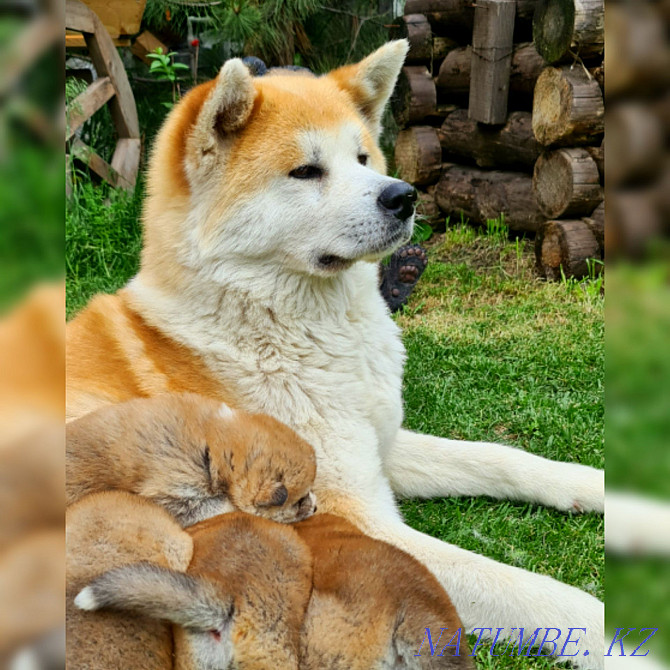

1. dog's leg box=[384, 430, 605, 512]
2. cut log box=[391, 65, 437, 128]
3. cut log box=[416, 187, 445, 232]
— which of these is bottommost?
cut log box=[416, 187, 445, 232]

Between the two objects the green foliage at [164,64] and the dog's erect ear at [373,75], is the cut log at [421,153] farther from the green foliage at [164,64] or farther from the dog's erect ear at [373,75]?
the dog's erect ear at [373,75]

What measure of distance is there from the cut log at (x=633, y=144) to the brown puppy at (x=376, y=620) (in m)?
1.23

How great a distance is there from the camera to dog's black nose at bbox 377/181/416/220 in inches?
91.4

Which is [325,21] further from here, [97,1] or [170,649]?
[170,649]

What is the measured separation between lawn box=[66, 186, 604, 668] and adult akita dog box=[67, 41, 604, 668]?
0.38m

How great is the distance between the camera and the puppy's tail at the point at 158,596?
4.75 ft

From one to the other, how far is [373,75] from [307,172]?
22.7 inches

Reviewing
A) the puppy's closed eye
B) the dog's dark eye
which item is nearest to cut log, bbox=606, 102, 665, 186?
the puppy's closed eye

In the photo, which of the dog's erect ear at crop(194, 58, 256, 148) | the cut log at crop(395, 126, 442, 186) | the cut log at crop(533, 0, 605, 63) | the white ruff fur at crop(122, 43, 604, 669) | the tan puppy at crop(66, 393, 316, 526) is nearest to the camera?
the tan puppy at crop(66, 393, 316, 526)

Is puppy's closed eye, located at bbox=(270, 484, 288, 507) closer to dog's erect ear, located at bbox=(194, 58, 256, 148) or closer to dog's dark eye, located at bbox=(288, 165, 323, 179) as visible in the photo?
dog's dark eye, located at bbox=(288, 165, 323, 179)

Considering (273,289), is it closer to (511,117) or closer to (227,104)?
(227,104)

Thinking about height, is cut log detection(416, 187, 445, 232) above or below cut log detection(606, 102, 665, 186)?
below

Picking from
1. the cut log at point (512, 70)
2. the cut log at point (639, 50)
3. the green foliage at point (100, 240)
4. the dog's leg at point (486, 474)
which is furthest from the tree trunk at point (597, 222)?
the cut log at point (639, 50)

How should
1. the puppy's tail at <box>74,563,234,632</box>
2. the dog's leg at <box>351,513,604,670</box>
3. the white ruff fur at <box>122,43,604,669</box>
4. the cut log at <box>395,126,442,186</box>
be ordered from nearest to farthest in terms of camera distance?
the puppy's tail at <box>74,563,234,632</box> < the dog's leg at <box>351,513,604,670</box> < the white ruff fur at <box>122,43,604,669</box> < the cut log at <box>395,126,442,186</box>
